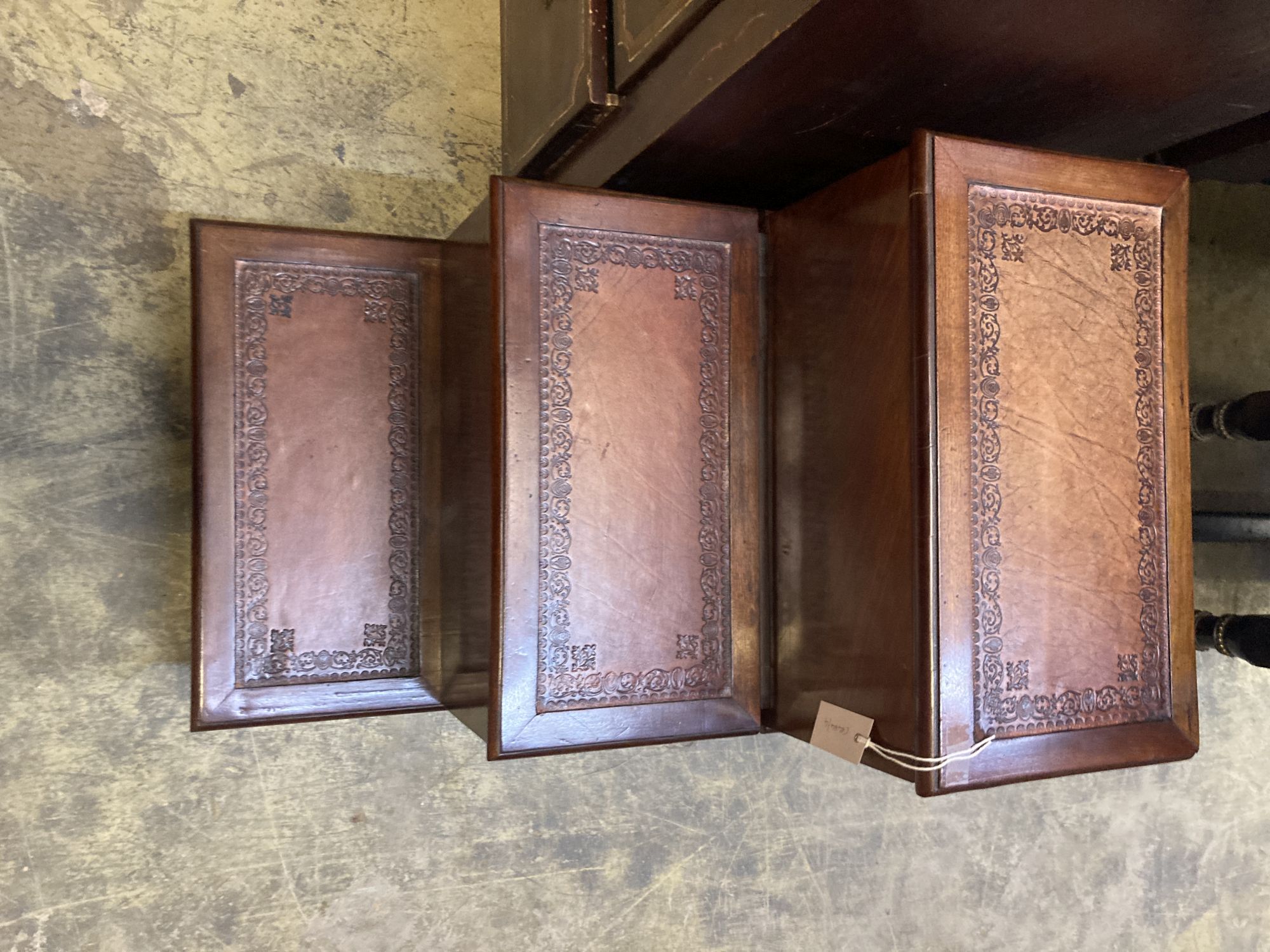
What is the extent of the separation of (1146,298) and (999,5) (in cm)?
47

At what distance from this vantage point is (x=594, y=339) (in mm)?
1284

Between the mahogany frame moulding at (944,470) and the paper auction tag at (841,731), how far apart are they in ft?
0.06

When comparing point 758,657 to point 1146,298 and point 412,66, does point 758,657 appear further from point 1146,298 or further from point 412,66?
point 412,66

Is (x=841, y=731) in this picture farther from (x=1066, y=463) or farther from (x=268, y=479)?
(x=268, y=479)

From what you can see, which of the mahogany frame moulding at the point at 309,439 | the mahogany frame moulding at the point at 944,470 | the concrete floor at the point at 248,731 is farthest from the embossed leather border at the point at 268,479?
the mahogany frame moulding at the point at 944,470

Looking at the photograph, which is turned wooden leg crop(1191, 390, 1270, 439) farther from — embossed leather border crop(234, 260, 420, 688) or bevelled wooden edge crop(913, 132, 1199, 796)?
embossed leather border crop(234, 260, 420, 688)

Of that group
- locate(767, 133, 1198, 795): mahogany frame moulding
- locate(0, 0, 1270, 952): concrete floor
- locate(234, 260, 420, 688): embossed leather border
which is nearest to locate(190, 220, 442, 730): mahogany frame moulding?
locate(234, 260, 420, 688): embossed leather border

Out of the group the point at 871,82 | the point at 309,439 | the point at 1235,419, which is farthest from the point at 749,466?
the point at 1235,419

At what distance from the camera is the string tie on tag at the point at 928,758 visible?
1.12 meters

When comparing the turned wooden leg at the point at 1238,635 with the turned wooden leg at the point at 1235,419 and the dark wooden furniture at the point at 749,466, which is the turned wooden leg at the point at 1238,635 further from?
the dark wooden furniture at the point at 749,466

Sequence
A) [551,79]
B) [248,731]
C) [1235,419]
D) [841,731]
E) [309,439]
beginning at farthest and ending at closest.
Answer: [1235,419], [248,731], [551,79], [309,439], [841,731]

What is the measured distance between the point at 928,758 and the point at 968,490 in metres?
0.33

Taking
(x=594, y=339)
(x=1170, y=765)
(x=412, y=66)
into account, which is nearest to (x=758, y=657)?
(x=594, y=339)

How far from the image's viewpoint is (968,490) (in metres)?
1.14
